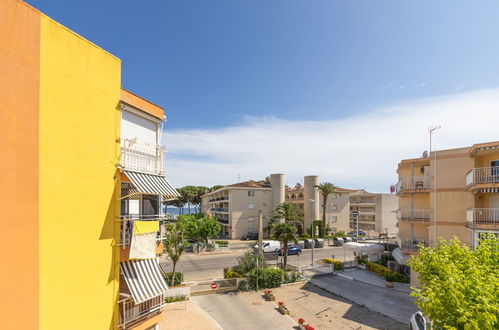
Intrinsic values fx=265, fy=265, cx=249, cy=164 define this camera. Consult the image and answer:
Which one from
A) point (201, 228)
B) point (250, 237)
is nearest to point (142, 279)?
point (201, 228)

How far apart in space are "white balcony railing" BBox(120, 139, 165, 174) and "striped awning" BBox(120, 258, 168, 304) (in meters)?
4.84

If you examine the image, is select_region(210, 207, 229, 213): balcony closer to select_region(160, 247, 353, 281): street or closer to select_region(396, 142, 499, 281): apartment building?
select_region(160, 247, 353, 281): street

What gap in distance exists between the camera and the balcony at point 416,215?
28906 mm

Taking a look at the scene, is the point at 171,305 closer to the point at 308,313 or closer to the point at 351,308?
the point at 308,313

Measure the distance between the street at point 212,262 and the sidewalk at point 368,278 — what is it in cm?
653

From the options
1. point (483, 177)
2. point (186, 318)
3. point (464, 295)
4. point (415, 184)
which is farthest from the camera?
point (415, 184)

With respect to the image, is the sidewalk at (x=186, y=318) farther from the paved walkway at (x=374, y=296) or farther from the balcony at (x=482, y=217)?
the balcony at (x=482, y=217)

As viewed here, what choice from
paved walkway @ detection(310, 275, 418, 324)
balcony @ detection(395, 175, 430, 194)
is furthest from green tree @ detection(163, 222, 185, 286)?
balcony @ detection(395, 175, 430, 194)

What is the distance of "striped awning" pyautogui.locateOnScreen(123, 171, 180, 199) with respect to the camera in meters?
12.5

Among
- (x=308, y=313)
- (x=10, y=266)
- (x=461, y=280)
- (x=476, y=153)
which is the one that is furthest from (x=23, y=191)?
(x=476, y=153)

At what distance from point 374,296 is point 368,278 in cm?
623

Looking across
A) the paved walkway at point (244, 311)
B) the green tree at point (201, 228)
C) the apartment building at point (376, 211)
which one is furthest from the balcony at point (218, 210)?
the paved walkway at point (244, 311)

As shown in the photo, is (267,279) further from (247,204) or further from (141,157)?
(247,204)

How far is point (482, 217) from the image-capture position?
24.1m
